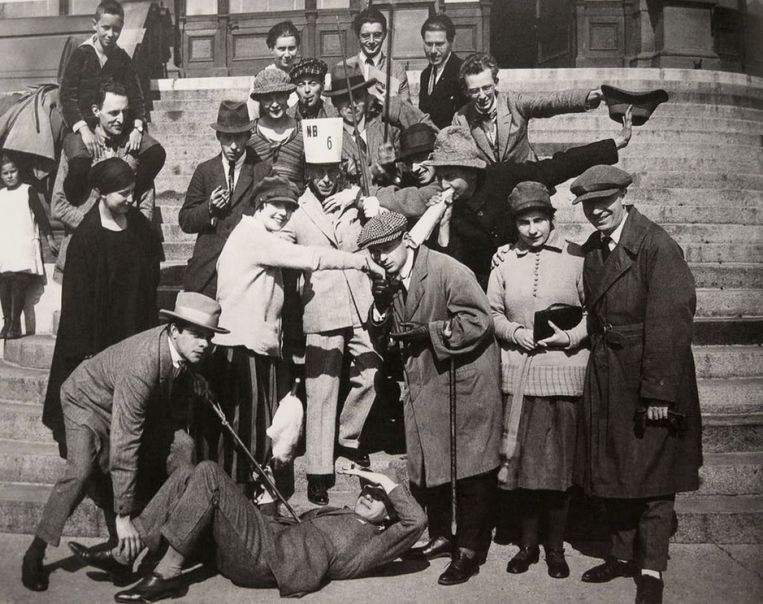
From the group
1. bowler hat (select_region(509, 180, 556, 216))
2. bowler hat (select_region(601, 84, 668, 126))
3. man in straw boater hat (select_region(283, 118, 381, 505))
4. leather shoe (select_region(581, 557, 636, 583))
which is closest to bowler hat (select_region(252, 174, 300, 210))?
man in straw boater hat (select_region(283, 118, 381, 505))

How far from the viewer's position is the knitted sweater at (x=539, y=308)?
14.1ft

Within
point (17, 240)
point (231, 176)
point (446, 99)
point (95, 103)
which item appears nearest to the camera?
point (231, 176)

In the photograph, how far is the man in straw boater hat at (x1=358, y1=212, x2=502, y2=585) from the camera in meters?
4.30

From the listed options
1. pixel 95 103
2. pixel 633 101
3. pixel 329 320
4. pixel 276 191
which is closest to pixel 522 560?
pixel 329 320

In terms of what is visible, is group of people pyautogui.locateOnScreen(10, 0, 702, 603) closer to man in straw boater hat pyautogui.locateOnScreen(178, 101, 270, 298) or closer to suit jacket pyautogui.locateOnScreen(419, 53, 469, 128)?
man in straw boater hat pyautogui.locateOnScreen(178, 101, 270, 298)

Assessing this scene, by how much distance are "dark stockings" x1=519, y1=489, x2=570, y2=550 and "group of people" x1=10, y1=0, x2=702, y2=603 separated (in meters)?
0.01

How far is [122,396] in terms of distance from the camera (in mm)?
4043

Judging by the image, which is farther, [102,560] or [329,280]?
[329,280]

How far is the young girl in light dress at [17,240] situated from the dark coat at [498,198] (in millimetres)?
3769

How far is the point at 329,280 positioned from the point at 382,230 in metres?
0.75

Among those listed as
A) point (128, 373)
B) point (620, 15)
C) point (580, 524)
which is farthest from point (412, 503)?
point (620, 15)

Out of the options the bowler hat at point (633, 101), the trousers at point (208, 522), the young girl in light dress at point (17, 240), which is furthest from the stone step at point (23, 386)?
the bowler hat at point (633, 101)

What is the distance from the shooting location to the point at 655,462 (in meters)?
4.02

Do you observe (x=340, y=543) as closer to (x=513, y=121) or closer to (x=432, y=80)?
(x=513, y=121)
